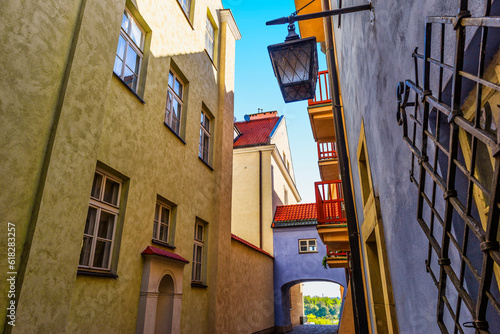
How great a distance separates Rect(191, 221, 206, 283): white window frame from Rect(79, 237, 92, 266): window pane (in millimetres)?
3600

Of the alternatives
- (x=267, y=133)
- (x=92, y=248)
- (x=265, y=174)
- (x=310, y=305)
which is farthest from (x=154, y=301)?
(x=310, y=305)

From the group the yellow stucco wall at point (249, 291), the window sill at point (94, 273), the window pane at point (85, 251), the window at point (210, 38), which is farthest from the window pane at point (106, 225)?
the window at point (210, 38)

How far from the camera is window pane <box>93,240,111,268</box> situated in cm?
508

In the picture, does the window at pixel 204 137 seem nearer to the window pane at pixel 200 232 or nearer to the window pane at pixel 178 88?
the window pane at pixel 178 88

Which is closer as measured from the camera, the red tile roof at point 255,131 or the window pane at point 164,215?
the window pane at point 164,215

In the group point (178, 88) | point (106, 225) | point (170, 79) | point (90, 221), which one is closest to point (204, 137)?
point (178, 88)

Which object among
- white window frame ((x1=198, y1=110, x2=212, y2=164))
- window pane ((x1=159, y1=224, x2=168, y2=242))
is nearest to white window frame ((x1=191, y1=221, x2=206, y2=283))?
window pane ((x1=159, y1=224, x2=168, y2=242))

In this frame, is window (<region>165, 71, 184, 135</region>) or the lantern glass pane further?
window (<region>165, 71, 184, 135</region>)

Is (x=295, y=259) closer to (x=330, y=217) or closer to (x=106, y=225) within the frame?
(x=330, y=217)

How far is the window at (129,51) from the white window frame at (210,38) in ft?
13.6

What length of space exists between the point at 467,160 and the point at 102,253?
201 inches

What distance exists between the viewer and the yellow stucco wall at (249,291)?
36.8 feet

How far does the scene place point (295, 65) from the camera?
4.05 m

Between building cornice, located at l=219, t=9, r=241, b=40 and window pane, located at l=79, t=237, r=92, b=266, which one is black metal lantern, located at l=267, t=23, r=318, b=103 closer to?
window pane, located at l=79, t=237, r=92, b=266
